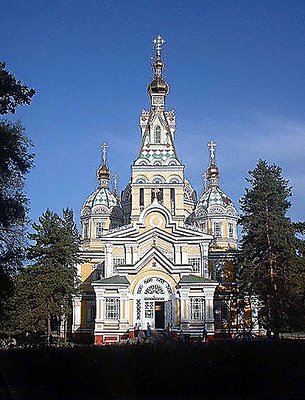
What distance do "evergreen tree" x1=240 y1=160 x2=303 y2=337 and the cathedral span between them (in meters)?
6.32

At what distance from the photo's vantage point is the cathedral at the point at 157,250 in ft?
151

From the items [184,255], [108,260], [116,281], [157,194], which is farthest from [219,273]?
[116,281]

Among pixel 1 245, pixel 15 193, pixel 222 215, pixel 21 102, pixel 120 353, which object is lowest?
pixel 120 353

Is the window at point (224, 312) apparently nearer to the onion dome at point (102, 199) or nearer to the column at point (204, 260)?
the column at point (204, 260)

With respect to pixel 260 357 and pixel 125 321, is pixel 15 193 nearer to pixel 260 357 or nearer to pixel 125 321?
pixel 260 357

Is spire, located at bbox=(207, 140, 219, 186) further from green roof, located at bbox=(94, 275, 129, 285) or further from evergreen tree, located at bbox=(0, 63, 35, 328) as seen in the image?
evergreen tree, located at bbox=(0, 63, 35, 328)

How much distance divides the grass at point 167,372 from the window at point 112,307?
93.9 feet

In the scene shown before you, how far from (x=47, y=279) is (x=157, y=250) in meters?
9.01

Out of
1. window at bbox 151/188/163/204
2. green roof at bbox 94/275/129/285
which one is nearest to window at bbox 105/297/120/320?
green roof at bbox 94/275/129/285

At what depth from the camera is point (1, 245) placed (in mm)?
24109

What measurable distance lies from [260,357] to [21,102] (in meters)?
11.5

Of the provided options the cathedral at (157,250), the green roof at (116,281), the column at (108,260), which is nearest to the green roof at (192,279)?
the cathedral at (157,250)

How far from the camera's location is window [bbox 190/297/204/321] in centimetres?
4541

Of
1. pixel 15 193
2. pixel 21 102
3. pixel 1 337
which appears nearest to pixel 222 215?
pixel 1 337
